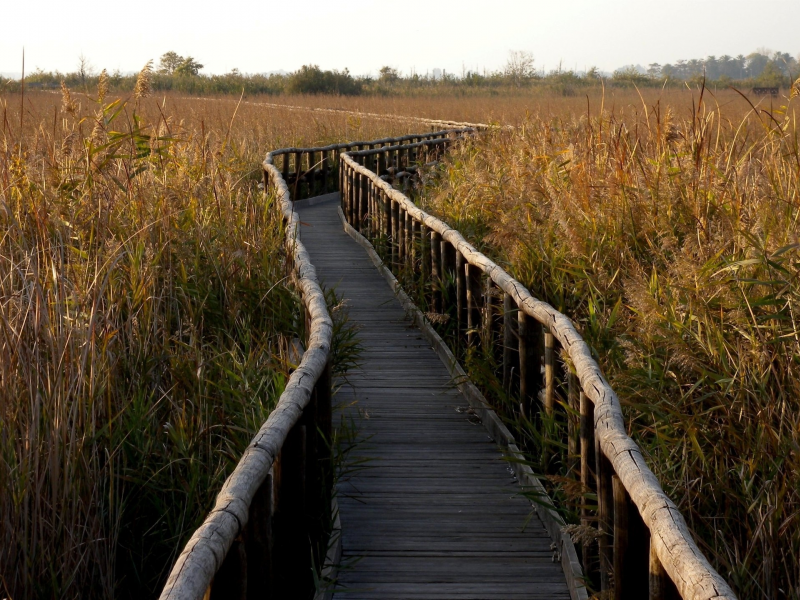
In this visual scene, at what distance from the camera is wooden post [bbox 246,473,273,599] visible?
2.83m

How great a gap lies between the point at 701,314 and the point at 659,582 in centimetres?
161

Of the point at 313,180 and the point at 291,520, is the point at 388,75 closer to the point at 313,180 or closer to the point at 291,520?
the point at 313,180

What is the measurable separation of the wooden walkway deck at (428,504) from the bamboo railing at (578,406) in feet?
0.97

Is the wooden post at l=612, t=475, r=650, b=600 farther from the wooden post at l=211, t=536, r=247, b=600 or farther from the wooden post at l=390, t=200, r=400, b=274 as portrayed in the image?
the wooden post at l=390, t=200, r=400, b=274

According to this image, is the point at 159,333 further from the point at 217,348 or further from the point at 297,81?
the point at 297,81

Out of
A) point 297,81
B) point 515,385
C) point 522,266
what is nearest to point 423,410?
point 515,385

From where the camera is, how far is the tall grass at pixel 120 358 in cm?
329

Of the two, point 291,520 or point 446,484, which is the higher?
point 291,520

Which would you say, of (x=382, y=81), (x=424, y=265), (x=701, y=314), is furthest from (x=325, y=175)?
(x=382, y=81)

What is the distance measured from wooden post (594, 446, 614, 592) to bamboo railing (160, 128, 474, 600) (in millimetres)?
977

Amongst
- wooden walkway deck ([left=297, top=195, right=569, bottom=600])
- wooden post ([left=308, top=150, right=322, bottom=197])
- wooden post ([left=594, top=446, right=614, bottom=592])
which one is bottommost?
wooden walkway deck ([left=297, top=195, right=569, bottom=600])

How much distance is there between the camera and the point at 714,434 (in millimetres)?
3400

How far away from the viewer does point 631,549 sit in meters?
2.88

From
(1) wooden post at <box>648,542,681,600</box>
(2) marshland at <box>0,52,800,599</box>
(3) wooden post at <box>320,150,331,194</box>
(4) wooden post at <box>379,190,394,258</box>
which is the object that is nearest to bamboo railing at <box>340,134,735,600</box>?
(1) wooden post at <box>648,542,681,600</box>
